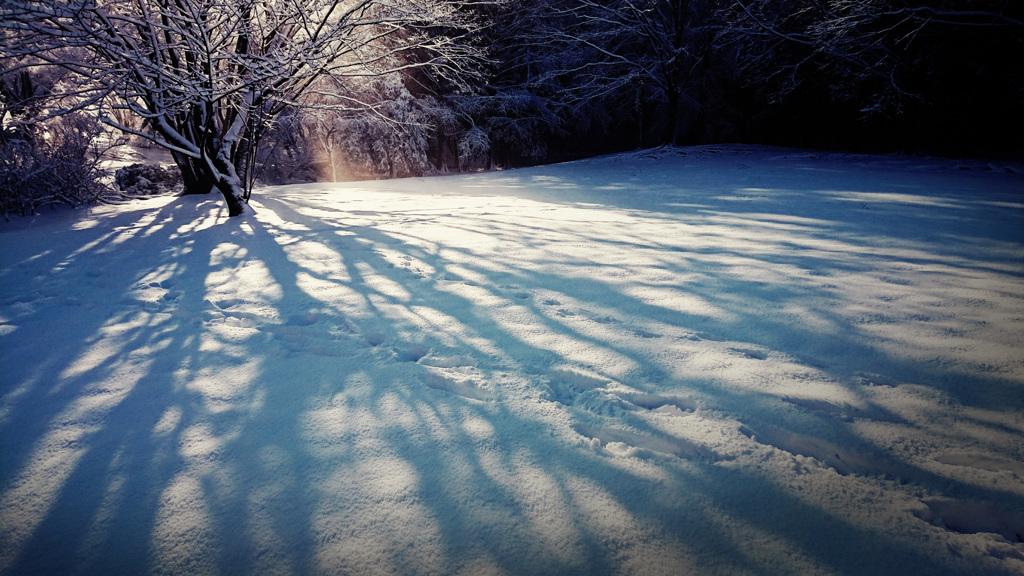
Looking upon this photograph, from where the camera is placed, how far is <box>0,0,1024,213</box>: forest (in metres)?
4.91

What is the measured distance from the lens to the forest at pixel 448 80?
4.91m

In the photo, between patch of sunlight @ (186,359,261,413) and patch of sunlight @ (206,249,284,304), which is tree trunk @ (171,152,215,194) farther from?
patch of sunlight @ (186,359,261,413)

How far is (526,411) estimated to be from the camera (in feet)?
5.35

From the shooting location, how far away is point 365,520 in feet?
3.95

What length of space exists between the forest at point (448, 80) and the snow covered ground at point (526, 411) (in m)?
2.89

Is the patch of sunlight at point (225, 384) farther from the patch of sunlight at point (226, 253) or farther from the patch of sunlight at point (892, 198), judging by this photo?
the patch of sunlight at point (892, 198)

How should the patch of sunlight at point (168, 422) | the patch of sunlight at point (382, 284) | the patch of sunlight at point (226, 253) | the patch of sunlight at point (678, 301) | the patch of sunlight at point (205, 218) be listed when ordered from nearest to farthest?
the patch of sunlight at point (168, 422) → the patch of sunlight at point (678, 301) → the patch of sunlight at point (382, 284) → the patch of sunlight at point (226, 253) → the patch of sunlight at point (205, 218)

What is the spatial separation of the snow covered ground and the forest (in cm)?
289

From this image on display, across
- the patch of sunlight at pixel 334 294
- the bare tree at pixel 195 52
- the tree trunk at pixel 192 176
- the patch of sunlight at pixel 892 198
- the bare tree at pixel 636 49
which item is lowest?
the patch of sunlight at pixel 334 294

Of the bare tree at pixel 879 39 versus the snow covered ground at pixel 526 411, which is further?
the bare tree at pixel 879 39

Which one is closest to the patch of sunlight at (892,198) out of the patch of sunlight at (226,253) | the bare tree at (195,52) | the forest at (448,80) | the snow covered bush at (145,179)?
the forest at (448,80)

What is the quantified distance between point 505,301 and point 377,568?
69.1 inches

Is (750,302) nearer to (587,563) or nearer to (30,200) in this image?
(587,563)

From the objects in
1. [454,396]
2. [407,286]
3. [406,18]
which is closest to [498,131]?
[406,18]
